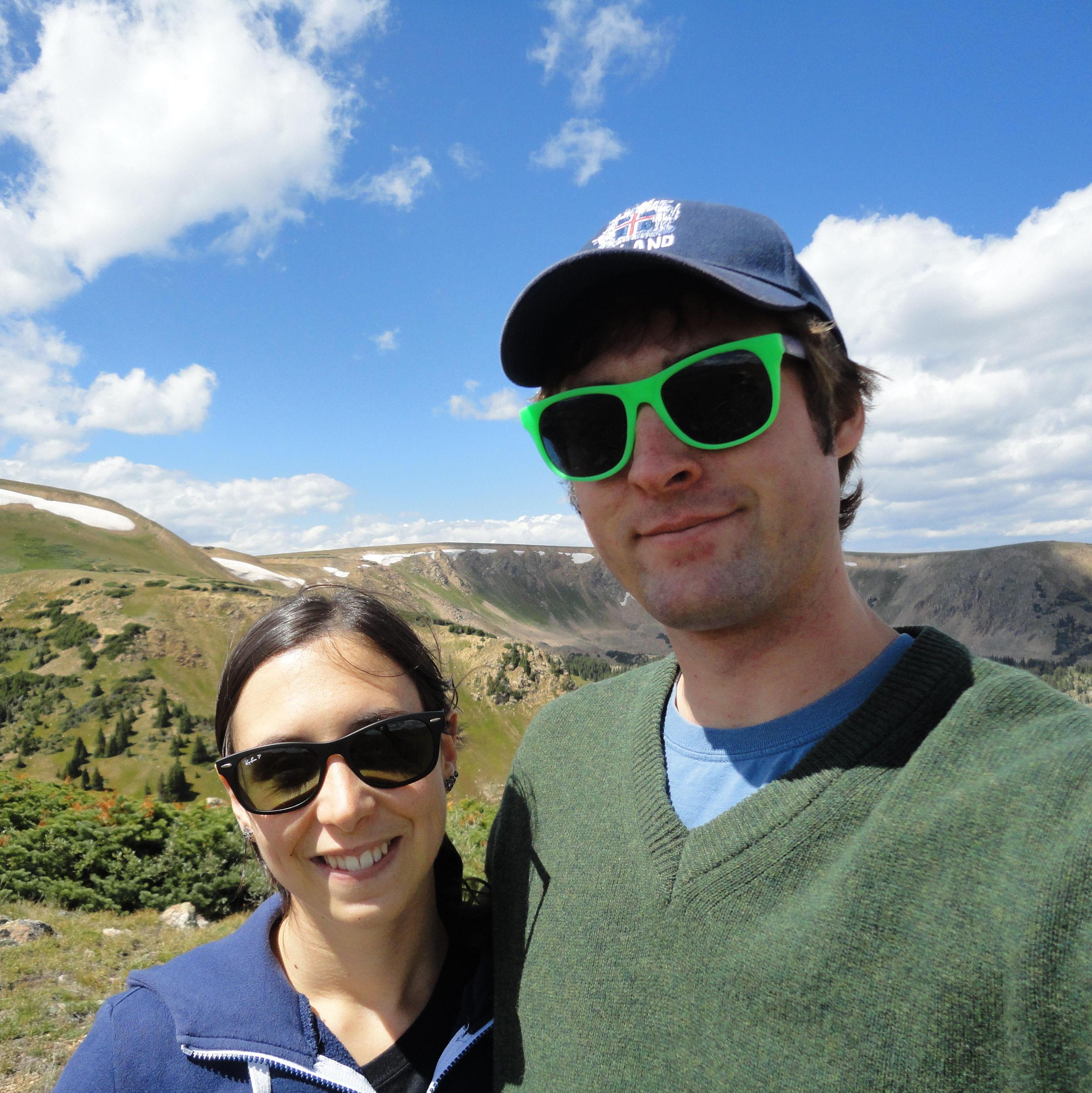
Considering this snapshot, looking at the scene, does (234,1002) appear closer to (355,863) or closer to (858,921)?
(355,863)

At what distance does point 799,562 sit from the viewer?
6.47 feet

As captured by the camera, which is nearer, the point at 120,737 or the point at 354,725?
the point at 354,725

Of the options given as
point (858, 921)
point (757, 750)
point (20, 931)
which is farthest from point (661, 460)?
point (20, 931)

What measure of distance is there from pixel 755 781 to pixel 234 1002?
1.64 m

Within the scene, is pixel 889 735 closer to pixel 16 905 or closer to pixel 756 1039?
pixel 756 1039

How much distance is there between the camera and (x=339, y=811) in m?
2.17

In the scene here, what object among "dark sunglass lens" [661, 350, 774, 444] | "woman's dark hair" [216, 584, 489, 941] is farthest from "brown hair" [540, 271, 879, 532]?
"woman's dark hair" [216, 584, 489, 941]

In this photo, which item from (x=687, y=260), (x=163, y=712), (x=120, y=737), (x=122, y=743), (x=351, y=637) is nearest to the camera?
(x=687, y=260)

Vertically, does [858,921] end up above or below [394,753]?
below

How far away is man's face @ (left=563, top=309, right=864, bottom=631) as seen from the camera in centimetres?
195

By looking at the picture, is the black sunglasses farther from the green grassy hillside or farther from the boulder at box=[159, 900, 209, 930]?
the green grassy hillside

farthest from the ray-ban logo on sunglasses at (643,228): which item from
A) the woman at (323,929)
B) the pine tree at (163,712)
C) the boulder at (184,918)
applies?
the pine tree at (163,712)

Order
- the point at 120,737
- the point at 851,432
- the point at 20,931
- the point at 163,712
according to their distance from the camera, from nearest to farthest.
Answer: the point at 851,432, the point at 20,931, the point at 120,737, the point at 163,712

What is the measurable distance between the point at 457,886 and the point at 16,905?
13.1m
